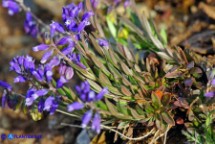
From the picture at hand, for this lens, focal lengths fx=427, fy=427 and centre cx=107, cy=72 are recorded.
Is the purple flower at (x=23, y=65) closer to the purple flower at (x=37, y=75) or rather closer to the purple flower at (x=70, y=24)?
the purple flower at (x=37, y=75)

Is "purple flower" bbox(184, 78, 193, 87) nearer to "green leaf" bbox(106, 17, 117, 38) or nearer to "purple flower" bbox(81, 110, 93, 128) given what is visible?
"purple flower" bbox(81, 110, 93, 128)

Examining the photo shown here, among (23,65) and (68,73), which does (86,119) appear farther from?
(23,65)

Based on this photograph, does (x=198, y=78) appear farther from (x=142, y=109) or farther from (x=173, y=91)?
(x=142, y=109)

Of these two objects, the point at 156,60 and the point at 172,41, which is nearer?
the point at 156,60

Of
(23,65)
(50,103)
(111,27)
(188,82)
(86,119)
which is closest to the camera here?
(86,119)

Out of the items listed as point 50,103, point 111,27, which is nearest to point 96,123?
point 50,103

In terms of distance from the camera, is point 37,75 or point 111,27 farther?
point 111,27

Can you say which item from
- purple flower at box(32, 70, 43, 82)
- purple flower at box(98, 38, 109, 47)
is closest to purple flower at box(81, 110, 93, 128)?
purple flower at box(32, 70, 43, 82)

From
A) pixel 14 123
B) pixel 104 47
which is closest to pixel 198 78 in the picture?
pixel 104 47

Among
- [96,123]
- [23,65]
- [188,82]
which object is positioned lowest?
[188,82]

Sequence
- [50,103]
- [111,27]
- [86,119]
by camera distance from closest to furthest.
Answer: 1. [86,119]
2. [50,103]
3. [111,27]

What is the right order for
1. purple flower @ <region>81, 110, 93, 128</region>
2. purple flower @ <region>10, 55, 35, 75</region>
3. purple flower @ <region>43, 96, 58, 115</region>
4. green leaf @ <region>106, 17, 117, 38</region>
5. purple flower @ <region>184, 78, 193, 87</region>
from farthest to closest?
green leaf @ <region>106, 17, 117, 38</region> → purple flower @ <region>184, 78, 193, 87</region> → purple flower @ <region>10, 55, 35, 75</region> → purple flower @ <region>43, 96, 58, 115</region> → purple flower @ <region>81, 110, 93, 128</region>
